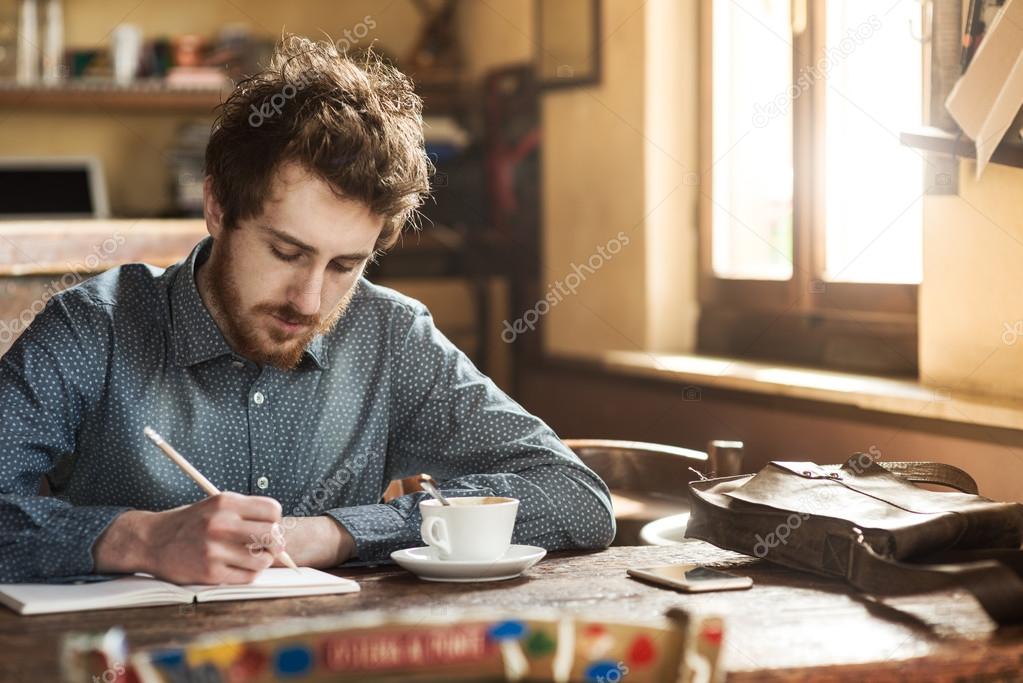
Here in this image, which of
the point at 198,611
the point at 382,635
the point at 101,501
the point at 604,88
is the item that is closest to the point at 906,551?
the point at 198,611

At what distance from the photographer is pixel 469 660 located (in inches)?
26.2

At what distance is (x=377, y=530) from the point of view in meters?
1.56

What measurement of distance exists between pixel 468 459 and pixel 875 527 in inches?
26.1

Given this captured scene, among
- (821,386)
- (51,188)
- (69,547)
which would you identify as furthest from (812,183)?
(51,188)

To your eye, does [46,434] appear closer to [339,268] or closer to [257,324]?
[257,324]

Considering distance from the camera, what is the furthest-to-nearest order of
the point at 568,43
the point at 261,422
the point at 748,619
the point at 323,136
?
the point at 568,43 < the point at 261,422 < the point at 323,136 < the point at 748,619

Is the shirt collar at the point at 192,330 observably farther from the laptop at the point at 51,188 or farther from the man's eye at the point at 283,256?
the laptop at the point at 51,188

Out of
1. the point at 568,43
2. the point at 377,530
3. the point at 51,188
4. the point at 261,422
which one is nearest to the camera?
the point at 377,530

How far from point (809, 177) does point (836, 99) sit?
7.8 inches

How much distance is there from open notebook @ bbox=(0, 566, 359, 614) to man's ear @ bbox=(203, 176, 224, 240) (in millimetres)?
563

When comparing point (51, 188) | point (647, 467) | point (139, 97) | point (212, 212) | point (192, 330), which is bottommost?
point (647, 467)

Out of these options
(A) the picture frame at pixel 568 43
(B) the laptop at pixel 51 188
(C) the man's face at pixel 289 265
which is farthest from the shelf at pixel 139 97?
(C) the man's face at pixel 289 265

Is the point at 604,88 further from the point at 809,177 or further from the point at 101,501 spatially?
the point at 101,501

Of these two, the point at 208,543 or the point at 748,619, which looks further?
the point at 208,543
